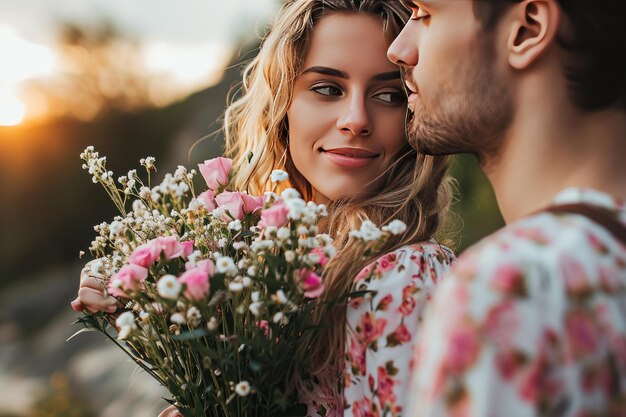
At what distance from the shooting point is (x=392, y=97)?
238 cm

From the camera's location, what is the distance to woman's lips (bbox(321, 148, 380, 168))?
92.7 inches

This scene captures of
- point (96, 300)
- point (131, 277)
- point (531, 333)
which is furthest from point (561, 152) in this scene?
point (96, 300)

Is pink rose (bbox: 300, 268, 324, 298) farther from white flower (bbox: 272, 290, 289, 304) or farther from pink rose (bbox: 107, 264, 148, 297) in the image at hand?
pink rose (bbox: 107, 264, 148, 297)

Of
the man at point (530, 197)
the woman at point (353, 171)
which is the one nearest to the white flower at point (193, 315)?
the woman at point (353, 171)

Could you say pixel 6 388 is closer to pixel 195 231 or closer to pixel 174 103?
pixel 174 103

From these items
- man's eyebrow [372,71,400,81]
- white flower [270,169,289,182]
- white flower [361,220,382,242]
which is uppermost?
man's eyebrow [372,71,400,81]

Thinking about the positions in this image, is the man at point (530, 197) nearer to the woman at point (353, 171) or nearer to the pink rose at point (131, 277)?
the woman at point (353, 171)

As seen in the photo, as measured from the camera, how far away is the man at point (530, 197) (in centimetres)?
100

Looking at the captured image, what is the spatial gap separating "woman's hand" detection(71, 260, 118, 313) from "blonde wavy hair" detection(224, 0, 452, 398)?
1.94ft

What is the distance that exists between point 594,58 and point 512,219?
37 centimetres

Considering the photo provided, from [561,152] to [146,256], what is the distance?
3.30ft

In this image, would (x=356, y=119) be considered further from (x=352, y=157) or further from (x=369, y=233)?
(x=369, y=233)

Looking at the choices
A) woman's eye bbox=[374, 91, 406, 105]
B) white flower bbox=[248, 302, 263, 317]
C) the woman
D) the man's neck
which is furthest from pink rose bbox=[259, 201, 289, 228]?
woman's eye bbox=[374, 91, 406, 105]

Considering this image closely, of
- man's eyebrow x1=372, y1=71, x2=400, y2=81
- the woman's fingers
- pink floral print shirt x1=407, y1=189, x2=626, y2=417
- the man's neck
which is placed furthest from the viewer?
man's eyebrow x1=372, y1=71, x2=400, y2=81
